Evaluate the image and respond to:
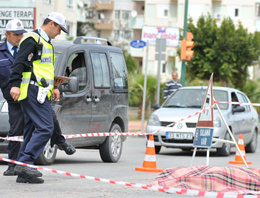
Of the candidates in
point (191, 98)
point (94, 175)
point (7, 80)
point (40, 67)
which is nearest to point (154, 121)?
point (191, 98)

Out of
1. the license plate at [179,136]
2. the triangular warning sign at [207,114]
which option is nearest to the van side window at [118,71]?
the triangular warning sign at [207,114]

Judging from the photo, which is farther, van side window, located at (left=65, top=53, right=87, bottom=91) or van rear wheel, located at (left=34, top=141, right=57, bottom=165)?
van side window, located at (left=65, top=53, right=87, bottom=91)

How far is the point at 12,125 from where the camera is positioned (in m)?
9.77

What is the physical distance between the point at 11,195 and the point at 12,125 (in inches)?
76.0

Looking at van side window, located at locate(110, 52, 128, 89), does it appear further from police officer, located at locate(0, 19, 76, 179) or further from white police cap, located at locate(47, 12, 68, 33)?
white police cap, located at locate(47, 12, 68, 33)

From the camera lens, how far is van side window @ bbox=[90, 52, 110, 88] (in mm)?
12930

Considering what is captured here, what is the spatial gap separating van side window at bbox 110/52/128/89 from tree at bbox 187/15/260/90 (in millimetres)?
31111

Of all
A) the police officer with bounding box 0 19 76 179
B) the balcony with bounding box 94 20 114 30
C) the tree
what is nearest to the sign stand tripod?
the police officer with bounding box 0 19 76 179

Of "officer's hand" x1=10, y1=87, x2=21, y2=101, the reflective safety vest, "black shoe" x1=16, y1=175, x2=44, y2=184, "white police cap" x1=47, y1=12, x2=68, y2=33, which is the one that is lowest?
"black shoe" x1=16, y1=175, x2=44, y2=184

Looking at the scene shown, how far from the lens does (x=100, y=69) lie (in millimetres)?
13102

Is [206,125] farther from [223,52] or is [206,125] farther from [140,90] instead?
[223,52]

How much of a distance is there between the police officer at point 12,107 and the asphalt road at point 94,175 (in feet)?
1.30

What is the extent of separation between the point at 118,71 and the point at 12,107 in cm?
434

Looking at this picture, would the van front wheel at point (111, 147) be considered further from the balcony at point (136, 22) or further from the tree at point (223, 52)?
the balcony at point (136, 22)
